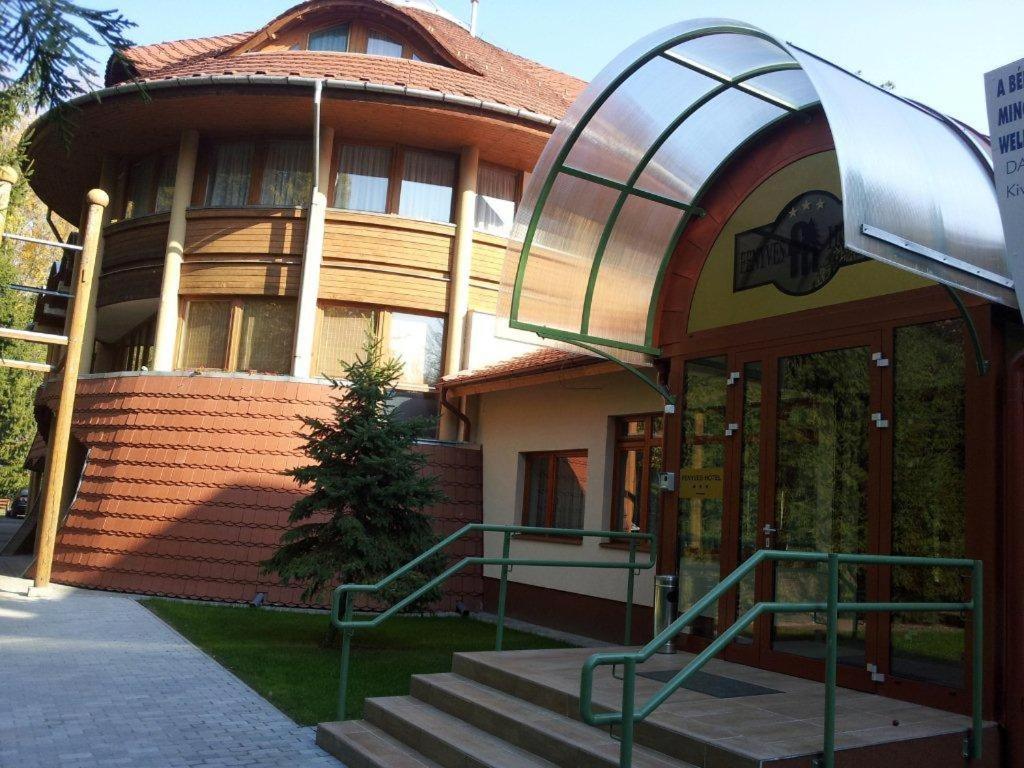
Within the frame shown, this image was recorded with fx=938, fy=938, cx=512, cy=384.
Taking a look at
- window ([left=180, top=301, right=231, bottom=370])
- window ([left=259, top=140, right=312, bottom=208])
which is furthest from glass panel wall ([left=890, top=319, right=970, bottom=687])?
Result: window ([left=180, top=301, right=231, bottom=370])

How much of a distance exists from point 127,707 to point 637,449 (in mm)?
6392

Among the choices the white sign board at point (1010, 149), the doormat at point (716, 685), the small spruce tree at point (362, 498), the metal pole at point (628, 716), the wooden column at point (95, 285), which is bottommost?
the doormat at point (716, 685)

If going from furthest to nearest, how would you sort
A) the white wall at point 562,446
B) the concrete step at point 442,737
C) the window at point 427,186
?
1. the window at point 427,186
2. the white wall at point 562,446
3. the concrete step at point 442,737

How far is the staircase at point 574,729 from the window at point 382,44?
524 inches

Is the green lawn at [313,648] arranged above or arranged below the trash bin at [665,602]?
below

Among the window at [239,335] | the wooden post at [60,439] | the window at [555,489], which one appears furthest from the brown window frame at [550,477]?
the wooden post at [60,439]

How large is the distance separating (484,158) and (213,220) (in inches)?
191

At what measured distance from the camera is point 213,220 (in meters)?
16.2

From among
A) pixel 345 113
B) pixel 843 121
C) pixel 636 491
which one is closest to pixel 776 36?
pixel 843 121

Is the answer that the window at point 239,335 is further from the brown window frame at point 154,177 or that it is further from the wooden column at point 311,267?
the brown window frame at point 154,177

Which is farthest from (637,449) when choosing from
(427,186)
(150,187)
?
(150,187)

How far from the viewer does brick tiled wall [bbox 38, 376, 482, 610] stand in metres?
13.4

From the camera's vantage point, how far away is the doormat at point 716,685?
20.8 ft

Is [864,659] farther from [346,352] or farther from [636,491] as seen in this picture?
[346,352]
